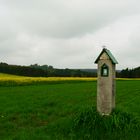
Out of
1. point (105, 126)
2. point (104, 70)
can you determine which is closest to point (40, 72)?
point (104, 70)

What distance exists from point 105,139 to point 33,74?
7941 cm

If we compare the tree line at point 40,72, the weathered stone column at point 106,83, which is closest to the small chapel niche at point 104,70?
the weathered stone column at point 106,83

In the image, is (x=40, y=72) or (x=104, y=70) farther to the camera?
(x=40, y=72)

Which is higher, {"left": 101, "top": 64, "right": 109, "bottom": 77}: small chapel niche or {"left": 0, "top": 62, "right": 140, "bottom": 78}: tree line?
{"left": 0, "top": 62, "right": 140, "bottom": 78}: tree line

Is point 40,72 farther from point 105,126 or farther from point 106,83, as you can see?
point 105,126

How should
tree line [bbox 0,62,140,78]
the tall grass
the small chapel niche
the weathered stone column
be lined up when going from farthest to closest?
tree line [bbox 0,62,140,78] < the small chapel niche < the weathered stone column < the tall grass

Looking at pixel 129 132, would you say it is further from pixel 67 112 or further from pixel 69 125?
pixel 67 112

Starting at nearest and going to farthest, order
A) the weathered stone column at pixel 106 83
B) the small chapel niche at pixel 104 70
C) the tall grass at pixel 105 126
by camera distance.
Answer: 1. the tall grass at pixel 105 126
2. the weathered stone column at pixel 106 83
3. the small chapel niche at pixel 104 70

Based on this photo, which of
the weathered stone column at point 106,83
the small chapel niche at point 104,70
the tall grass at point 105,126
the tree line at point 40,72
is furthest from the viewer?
the tree line at point 40,72

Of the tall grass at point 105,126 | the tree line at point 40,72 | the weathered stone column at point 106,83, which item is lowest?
the tall grass at point 105,126

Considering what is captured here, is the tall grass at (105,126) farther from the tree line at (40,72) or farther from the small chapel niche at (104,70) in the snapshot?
the tree line at (40,72)

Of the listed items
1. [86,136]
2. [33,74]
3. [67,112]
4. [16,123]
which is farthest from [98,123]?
[33,74]

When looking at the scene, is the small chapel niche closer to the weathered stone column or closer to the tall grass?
the weathered stone column

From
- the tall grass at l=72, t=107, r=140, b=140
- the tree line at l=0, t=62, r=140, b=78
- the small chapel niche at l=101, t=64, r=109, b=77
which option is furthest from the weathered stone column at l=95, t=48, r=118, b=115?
the tree line at l=0, t=62, r=140, b=78
